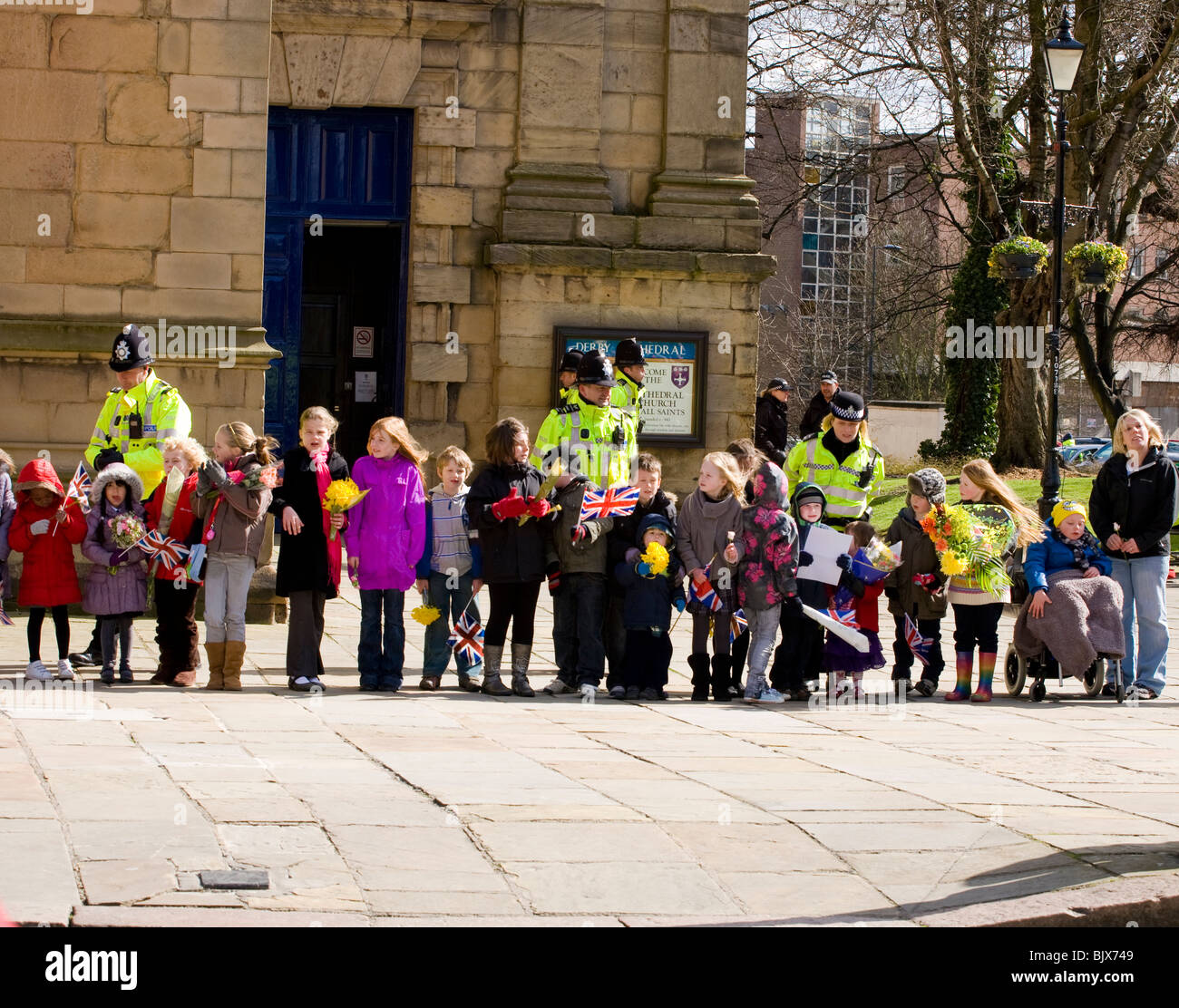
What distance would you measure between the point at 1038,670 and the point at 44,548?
6339 mm

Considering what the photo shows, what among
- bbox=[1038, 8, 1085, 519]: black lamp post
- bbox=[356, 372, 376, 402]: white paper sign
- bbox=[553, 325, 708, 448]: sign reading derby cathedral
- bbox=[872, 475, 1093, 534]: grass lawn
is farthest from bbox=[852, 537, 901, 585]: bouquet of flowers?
bbox=[872, 475, 1093, 534]: grass lawn

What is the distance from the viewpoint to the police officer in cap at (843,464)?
11836 mm

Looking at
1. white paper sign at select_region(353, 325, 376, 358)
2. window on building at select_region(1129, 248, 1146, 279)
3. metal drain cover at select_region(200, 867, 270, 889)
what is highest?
window on building at select_region(1129, 248, 1146, 279)

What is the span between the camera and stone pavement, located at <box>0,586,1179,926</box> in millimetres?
5836

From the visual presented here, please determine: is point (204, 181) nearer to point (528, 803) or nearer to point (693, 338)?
point (693, 338)

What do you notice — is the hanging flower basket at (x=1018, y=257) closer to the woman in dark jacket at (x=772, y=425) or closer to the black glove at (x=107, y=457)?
the woman in dark jacket at (x=772, y=425)

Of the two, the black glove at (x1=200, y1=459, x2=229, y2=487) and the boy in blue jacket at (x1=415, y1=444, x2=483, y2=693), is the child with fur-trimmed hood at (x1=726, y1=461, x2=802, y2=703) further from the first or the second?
the black glove at (x1=200, y1=459, x2=229, y2=487)

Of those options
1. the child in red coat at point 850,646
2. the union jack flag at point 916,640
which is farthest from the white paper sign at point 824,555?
the union jack flag at point 916,640

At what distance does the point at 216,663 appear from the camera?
420 inches

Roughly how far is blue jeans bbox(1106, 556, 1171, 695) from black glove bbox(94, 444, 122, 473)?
259 inches
